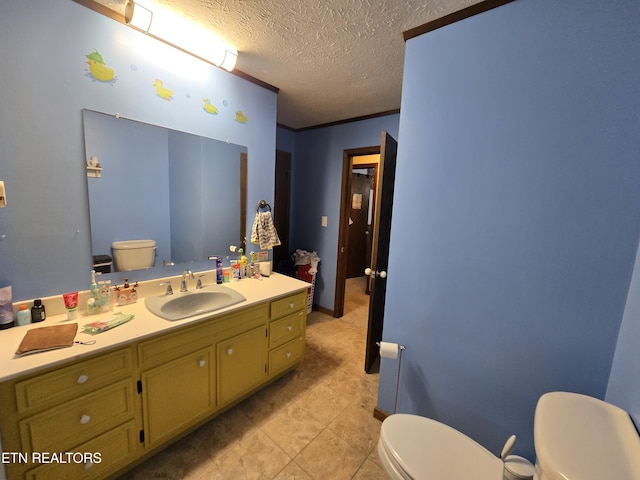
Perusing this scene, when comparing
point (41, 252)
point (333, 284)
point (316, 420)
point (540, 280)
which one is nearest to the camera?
point (540, 280)

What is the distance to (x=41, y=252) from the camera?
4.22 feet

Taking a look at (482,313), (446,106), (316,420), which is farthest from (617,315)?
(316,420)

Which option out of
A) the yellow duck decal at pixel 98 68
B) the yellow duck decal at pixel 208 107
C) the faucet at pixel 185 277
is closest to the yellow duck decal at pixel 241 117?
the yellow duck decal at pixel 208 107

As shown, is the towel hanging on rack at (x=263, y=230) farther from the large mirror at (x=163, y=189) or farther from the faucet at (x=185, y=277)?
the faucet at (x=185, y=277)

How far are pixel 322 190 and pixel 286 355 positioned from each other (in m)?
2.00

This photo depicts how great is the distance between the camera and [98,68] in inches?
54.0

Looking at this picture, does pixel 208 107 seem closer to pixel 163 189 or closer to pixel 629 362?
pixel 163 189

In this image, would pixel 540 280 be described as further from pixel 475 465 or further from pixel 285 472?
pixel 285 472

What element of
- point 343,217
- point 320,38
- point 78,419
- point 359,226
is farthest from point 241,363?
point 359,226

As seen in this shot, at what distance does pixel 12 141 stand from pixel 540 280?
2.49 meters

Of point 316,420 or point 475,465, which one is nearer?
point 475,465

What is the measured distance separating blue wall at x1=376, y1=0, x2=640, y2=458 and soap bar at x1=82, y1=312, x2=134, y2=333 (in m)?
1.51

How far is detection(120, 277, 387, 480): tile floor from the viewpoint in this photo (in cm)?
134

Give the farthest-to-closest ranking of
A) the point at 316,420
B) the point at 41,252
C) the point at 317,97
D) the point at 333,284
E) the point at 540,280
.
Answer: the point at 333,284, the point at 317,97, the point at 316,420, the point at 41,252, the point at 540,280
